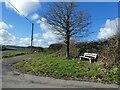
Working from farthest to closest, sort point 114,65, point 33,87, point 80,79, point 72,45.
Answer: point 72,45, point 114,65, point 80,79, point 33,87

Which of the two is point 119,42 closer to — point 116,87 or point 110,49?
point 110,49

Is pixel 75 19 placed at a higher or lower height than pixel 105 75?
higher

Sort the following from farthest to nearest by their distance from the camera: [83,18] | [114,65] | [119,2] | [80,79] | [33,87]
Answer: [83,18], [119,2], [114,65], [80,79], [33,87]

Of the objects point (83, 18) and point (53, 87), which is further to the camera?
point (83, 18)

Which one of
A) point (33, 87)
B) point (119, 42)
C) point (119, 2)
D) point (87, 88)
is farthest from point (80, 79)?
point (119, 2)

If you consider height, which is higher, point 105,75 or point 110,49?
point 110,49

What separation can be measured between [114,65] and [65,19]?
10060 millimetres

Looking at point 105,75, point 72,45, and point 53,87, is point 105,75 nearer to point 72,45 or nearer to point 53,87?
point 53,87

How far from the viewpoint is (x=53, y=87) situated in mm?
10703

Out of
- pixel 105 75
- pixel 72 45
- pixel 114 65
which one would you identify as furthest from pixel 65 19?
pixel 105 75

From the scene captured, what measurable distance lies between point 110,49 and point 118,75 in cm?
473

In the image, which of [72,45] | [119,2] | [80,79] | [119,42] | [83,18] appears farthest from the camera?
[72,45]

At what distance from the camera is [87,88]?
34.9 feet

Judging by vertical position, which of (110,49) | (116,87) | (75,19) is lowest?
(116,87)
